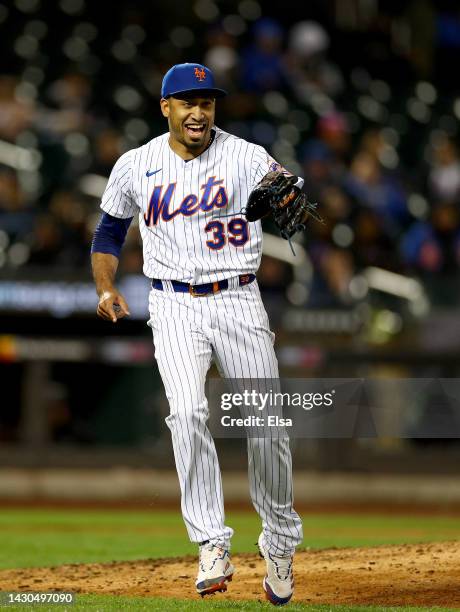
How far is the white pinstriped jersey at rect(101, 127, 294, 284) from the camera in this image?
490 centimetres

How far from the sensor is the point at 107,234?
5.22 m

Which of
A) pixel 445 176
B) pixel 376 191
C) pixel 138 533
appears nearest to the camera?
pixel 138 533

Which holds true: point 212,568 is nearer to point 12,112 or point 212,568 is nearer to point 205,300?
point 205,300

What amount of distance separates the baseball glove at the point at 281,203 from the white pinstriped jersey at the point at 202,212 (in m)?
0.13

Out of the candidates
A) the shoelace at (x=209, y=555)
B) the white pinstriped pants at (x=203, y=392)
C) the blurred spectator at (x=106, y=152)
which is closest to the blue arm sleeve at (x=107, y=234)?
the white pinstriped pants at (x=203, y=392)

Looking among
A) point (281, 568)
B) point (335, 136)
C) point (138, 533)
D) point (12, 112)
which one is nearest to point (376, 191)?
point (335, 136)

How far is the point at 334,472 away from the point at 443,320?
1.70m

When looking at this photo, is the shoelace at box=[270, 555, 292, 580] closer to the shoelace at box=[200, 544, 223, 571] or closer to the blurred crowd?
the shoelace at box=[200, 544, 223, 571]

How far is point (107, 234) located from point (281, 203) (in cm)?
84

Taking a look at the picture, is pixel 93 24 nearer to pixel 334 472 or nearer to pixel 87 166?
pixel 87 166

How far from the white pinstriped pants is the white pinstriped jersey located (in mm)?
116

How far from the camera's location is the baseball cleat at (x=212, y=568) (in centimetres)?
473

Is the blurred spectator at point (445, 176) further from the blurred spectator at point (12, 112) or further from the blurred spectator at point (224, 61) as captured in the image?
the blurred spectator at point (12, 112)

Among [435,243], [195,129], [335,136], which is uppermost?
[335,136]
